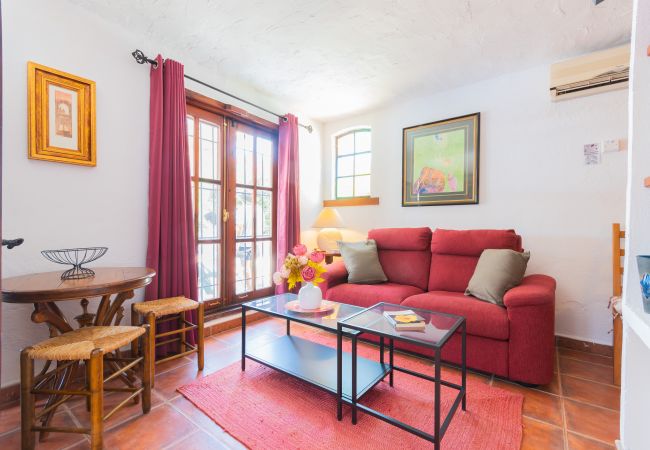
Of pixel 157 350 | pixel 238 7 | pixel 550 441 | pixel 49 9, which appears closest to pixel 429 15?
pixel 238 7

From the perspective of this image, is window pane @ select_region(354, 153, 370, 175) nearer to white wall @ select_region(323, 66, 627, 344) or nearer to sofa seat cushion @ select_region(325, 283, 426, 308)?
white wall @ select_region(323, 66, 627, 344)

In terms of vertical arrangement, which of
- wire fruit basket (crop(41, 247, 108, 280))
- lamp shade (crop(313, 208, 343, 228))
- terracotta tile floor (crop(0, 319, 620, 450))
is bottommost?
terracotta tile floor (crop(0, 319, 620, 450))

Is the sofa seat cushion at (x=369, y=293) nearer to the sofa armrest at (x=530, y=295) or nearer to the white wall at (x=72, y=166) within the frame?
the sofa armrest at (x=530, y=295)

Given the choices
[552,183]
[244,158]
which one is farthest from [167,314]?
[552,183]

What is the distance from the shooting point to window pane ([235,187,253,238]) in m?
3.45

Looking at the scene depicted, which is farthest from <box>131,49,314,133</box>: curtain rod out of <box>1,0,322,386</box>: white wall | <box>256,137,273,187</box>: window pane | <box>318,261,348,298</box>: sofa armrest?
<box>318,261,348,298</box>: sofa armrest

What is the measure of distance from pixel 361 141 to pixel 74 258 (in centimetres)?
322

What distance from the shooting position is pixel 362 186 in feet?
13.8

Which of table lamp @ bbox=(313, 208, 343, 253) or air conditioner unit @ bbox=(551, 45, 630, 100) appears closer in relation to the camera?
air conditioner unit @ bbox=(551, 45, 630, 100)

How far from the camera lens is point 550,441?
169 cm

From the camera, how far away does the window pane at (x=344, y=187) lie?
14.2 feet

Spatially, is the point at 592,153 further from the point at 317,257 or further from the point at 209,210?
the point at 209,210

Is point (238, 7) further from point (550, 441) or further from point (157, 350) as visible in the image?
point (550, 441)

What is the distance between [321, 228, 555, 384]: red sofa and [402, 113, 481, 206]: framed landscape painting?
0.55 metres
